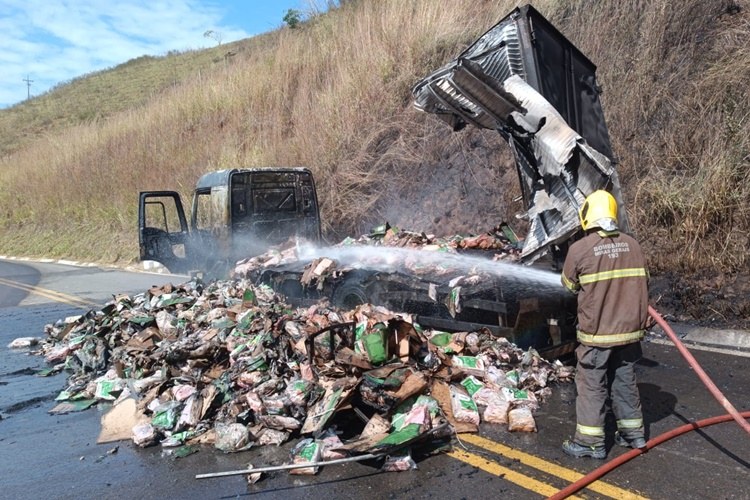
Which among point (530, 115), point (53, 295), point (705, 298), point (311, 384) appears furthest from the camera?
point (53, 295)

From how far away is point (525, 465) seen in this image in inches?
139

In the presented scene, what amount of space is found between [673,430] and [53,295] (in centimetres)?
1262

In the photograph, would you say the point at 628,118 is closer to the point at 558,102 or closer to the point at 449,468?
the point at 558,102

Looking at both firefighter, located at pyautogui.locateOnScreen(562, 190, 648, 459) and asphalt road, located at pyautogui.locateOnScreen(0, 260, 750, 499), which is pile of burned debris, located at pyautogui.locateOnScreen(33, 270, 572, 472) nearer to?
asphalt road, located at pyautogui.locateOnScreen(0, 260, 750, 499)

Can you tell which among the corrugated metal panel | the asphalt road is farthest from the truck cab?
the asphalt road

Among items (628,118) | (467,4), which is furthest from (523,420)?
(467,4)

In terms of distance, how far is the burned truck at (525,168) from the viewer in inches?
193

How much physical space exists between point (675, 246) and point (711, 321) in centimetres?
159

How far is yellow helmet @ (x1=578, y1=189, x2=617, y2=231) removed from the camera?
11.6ft

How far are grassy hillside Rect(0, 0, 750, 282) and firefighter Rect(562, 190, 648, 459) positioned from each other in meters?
4.44

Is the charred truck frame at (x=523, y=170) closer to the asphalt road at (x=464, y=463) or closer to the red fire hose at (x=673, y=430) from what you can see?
the asphalt road at (x=464, y=463)

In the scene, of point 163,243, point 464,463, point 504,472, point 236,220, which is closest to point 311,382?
point 464,463

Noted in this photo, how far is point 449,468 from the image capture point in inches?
140

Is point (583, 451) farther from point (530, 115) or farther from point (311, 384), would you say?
point (530, 115)
